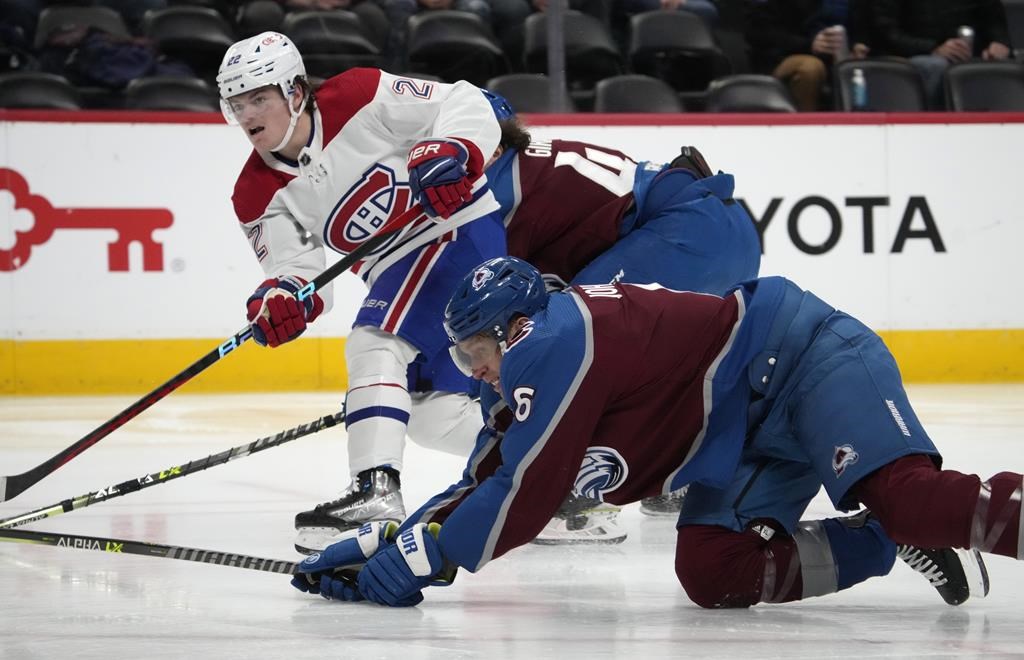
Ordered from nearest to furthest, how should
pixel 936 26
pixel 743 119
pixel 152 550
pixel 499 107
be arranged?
pixel 152 550
pixel 499 107
pixel 743 119
pixel 936 26

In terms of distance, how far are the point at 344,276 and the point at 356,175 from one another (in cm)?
291

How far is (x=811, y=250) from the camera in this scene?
6.32 m

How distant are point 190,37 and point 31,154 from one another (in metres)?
1.01

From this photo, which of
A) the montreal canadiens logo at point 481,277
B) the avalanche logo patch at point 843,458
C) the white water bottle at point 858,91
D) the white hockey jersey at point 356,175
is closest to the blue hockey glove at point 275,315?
the white hockey jersey at point 356,175

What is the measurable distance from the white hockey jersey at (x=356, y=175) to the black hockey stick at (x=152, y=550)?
0.75 meters

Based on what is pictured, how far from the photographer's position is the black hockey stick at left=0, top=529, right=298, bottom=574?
2.67 m

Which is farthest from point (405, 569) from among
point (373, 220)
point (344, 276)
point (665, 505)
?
point (344, 276)

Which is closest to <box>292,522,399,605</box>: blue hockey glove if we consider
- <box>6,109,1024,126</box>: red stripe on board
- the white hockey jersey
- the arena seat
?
the white hockey jersey

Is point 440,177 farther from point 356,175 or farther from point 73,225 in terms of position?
point 73,225

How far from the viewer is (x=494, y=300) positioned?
2223 millimetres

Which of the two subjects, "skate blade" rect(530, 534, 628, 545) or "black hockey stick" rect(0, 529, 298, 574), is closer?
"black hockey stick" rect(0, 529, 298, 574)

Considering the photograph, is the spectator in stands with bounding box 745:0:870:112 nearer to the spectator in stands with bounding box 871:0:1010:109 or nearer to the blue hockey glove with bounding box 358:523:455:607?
the spectator in stands with bounding box 871:0:1010:109

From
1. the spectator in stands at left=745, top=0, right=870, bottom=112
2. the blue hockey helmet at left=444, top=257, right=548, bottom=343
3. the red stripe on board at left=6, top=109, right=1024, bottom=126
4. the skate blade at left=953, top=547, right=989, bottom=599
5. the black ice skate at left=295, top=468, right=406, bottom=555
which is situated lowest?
the skate blade at left=953, top=547, right=989, bottom=599

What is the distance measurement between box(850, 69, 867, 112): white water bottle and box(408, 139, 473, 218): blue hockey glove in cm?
401
